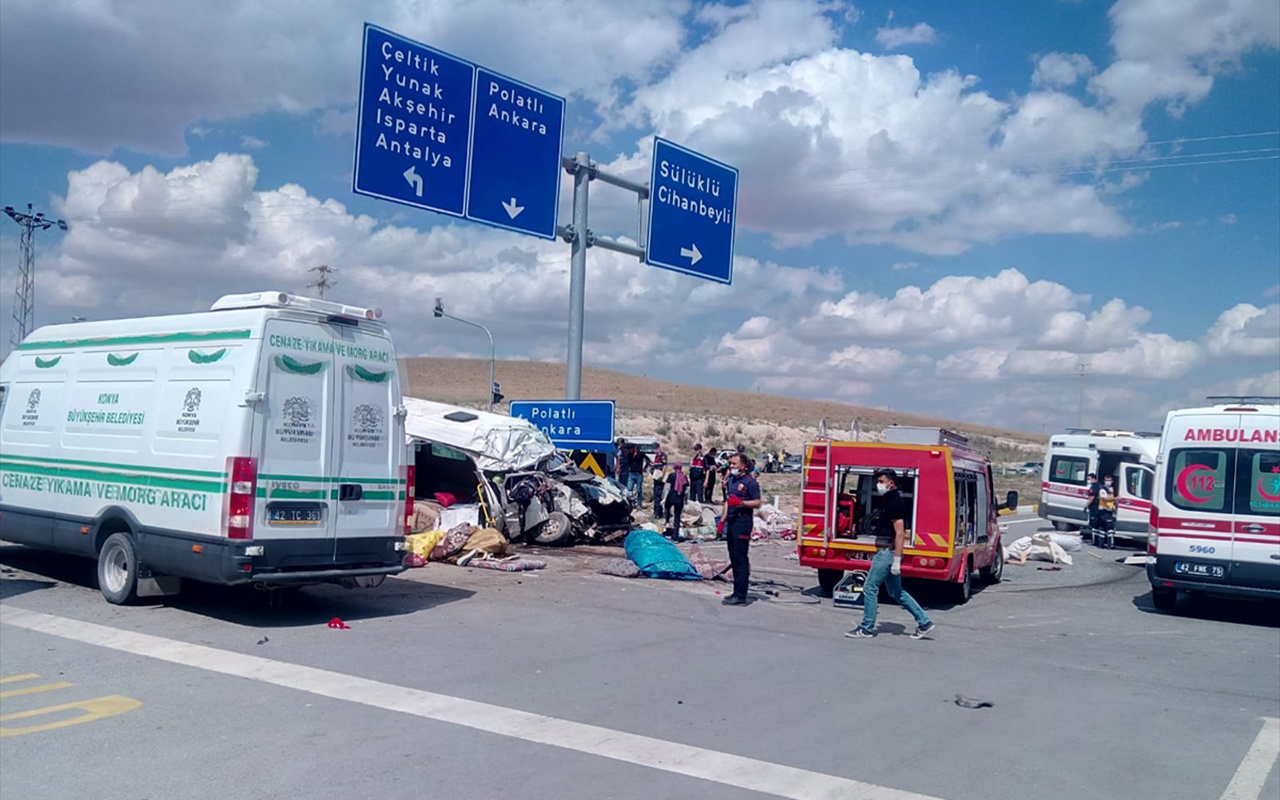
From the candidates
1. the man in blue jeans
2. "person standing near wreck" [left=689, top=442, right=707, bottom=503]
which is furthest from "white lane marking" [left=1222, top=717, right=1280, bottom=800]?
"person standing near wreck" [left=689, top=442, right=707, bottom=503]

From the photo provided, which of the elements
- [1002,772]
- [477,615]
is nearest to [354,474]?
[477,615]

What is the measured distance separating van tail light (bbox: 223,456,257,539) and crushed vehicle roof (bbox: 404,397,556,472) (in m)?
8.43

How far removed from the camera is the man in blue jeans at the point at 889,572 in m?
11.2

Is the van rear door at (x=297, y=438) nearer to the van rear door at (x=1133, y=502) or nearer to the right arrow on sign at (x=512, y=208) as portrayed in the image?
the right arrow on sign at (x=512, y=208)

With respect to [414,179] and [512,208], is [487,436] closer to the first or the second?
[512,208]

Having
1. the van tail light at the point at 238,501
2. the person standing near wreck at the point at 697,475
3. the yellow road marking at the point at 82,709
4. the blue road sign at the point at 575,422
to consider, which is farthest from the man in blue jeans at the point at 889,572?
the person standing near wreck at the point at 697,475

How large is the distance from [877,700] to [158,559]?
273 inches

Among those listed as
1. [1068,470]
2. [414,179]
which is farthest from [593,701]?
[1068,470]

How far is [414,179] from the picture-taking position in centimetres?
1427

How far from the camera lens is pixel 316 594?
12.4m

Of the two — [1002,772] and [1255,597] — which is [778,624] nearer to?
[1002,772]

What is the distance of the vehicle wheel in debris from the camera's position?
1873 centimetres

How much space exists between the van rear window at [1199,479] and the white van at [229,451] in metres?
9.95

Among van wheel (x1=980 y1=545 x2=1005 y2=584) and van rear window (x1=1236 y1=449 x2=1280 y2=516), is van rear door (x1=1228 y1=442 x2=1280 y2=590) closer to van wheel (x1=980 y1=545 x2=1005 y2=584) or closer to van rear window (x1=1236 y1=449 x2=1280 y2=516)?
van rear window (x1=1236 y1=449 x2=1280 y2=516)
